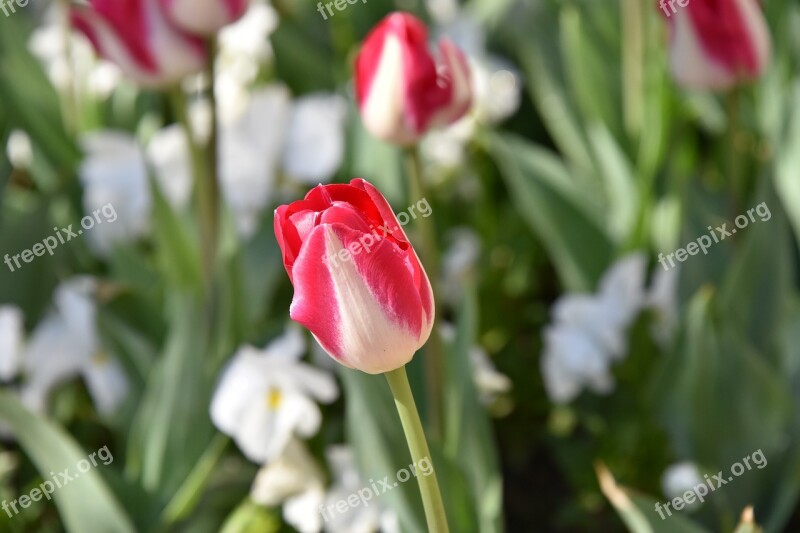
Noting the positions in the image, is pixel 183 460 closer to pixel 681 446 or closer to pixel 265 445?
pixel 265 445

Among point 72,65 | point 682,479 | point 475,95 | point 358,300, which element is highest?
point 72,65

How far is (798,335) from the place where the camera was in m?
1.47

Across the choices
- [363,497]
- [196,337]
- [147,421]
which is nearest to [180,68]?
[196,337]

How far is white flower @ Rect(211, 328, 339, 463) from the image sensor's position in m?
1.25

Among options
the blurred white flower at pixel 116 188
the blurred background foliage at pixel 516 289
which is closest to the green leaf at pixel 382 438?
the blurred background foliage at pixel 516 289

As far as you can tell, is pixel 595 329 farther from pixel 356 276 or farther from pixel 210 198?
pixel 356 276

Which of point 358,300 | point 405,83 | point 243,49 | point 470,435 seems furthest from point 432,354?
point 243,49

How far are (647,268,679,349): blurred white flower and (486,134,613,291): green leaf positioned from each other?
0.42 feet

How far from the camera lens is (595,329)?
58.2 inches

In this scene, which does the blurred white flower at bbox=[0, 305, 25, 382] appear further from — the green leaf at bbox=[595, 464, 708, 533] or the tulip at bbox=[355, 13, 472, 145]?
the green leaf at bbox=[595, 464, 708, 533]

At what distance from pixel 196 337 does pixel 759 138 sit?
1040 mm

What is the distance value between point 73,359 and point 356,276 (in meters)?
0.94

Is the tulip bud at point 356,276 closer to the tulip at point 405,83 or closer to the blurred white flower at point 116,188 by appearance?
the tulip at point 405,83

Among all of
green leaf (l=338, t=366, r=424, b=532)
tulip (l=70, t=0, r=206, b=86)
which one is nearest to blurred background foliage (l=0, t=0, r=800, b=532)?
green leaf (l=338, t=366, r=424, b=532)
